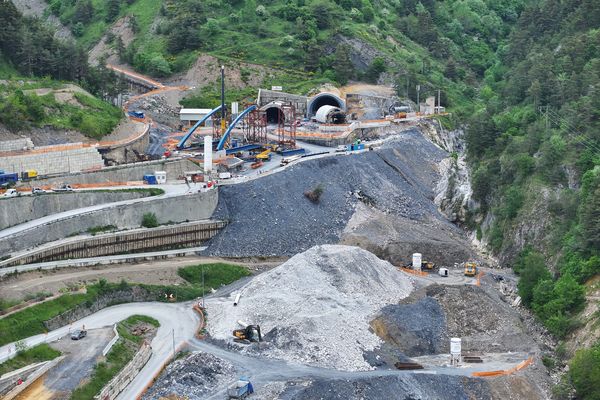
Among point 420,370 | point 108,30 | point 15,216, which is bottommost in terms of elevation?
point 420,370

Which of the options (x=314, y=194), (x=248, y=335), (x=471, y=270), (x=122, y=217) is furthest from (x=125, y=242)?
(x=471, y=270)

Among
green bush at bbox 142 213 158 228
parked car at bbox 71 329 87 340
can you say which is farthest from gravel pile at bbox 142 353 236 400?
green bush at bbox 142 213 158 228

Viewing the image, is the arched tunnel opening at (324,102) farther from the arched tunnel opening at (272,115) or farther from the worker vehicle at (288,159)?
the worker vehicle at (288,159)

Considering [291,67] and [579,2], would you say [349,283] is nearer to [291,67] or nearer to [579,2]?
[291,67]

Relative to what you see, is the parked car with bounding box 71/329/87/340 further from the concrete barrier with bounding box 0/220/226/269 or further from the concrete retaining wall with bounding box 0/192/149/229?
the concrete retaining wall with bounding box 0/192/149/229

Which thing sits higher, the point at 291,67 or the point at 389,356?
the point at 291,67

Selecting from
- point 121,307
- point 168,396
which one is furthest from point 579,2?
Result: point 168,396

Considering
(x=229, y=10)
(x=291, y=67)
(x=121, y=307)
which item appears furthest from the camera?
(x=229, y=10)
